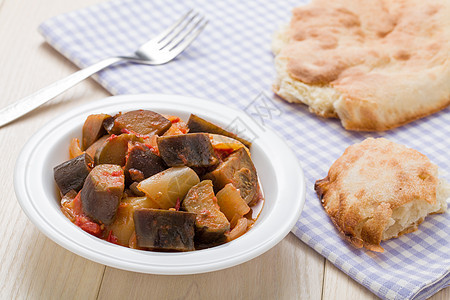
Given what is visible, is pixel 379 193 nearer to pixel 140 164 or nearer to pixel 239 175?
pixel 239 175

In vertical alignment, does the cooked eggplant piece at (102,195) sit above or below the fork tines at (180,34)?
above

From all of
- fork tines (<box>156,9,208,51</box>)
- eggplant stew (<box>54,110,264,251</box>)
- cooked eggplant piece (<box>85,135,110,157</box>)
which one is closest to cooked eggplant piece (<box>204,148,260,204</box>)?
eggplant stew (<box>54,110,264,251</box>)

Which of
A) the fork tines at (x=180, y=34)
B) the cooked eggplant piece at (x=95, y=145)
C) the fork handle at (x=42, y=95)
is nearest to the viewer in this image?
the cooked eggplant piece at (x=95, y=145)

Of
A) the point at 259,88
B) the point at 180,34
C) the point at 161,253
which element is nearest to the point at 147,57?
the point at 180,34

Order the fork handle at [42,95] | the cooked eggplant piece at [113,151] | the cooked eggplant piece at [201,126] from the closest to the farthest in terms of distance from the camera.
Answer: the cooked eggplant piece at [113,151] → the cooked eggplant piece at [201,126] → the fork handle at [42,95]

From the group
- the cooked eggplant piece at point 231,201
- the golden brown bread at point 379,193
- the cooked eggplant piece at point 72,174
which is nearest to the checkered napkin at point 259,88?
the golden brown bread at point 379,193

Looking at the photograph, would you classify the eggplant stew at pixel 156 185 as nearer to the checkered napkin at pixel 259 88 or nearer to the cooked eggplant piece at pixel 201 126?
the cooked eggplant piece at pixel 201 126

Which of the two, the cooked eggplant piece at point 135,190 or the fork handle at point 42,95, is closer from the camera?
the cooked eggplant piece at point 135,190
